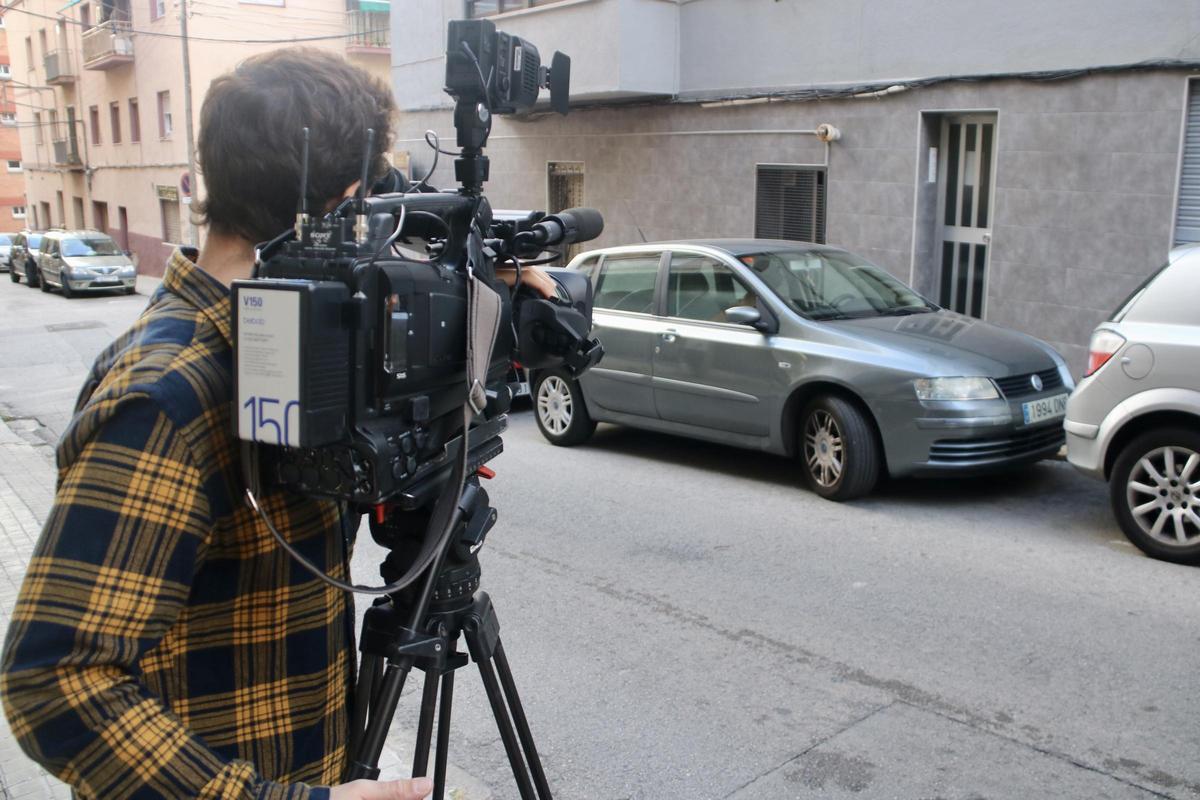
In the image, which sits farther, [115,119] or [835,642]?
[115,119]

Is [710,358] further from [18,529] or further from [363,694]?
[363,694]

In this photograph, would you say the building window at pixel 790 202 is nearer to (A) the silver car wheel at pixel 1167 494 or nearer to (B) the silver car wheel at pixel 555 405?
(B) the silver car wheel at pixel 555 405

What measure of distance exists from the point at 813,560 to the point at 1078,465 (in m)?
1.65

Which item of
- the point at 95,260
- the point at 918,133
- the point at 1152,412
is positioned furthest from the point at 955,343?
the point at 95,260

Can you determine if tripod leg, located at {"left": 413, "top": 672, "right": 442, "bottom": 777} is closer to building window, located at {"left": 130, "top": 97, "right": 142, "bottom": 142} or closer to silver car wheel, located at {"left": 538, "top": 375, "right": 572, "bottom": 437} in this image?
silver car wheel, located at {"left": 538, "top": 375, "right": 572, "bottom": 437}

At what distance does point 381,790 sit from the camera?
1.43 metres

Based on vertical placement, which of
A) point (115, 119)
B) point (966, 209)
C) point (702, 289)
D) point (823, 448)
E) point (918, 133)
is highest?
point (115, 119)

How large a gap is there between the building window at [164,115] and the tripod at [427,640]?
103 ft

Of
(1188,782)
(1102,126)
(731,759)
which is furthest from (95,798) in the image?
(1102,126)

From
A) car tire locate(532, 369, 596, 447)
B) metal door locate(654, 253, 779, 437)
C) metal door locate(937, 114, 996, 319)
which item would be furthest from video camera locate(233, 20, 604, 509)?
metal door locate(937, 114, 996, 319)

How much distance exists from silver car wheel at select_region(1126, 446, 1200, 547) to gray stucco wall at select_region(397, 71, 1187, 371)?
4386mm

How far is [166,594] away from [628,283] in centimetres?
755

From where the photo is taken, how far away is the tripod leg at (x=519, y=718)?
83.7 inches

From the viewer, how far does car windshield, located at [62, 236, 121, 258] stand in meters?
26.3
